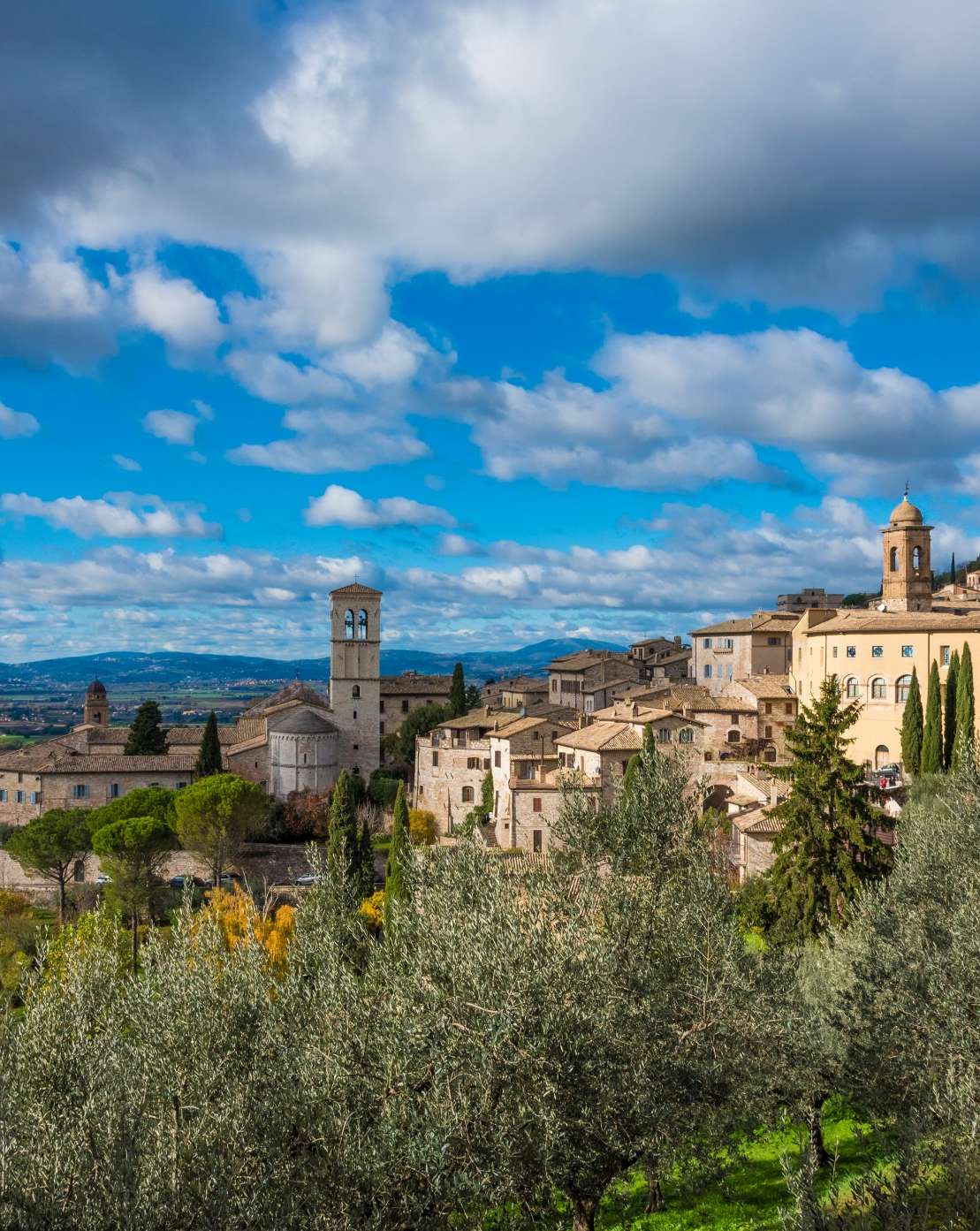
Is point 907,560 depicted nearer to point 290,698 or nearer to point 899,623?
point 899,623

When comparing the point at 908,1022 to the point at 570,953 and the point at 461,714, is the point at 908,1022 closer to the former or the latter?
the point at 570,953

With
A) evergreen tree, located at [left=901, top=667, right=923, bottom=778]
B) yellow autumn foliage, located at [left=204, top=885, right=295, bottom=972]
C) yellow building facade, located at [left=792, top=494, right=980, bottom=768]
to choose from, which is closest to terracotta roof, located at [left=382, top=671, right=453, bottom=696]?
yellow building facade, located at [left=792, top=494, right=980, bottom=768]

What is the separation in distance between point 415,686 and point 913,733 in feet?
128

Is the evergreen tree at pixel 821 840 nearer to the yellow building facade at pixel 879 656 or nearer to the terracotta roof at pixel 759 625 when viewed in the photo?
the yellow building facade at pixel 879 656

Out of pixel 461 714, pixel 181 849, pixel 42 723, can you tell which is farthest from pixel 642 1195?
pixel 42 723

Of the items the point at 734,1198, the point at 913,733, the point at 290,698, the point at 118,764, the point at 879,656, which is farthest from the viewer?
the point at 290,698

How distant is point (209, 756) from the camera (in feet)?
190

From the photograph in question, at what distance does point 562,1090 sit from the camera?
38.0 ft

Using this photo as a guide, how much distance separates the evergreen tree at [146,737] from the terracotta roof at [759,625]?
35.8 metres

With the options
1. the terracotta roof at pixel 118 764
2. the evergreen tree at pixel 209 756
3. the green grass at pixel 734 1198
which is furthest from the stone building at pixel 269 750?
the green grass at pixel 734 1198

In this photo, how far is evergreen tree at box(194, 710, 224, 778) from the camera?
5731 cm

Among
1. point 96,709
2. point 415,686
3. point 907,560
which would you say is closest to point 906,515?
point 907,560

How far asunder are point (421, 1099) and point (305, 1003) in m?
2.36

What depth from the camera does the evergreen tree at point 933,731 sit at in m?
41.6
